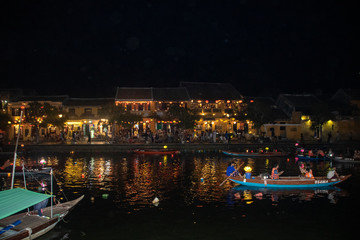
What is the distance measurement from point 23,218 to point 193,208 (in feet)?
26.1

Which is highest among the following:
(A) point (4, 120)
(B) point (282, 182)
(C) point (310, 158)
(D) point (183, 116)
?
(A) point (4, 120)

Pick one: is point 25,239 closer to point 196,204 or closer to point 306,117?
point 196,204

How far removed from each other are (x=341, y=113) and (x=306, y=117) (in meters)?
5.73

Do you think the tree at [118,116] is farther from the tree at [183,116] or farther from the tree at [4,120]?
the tree at [4,120]

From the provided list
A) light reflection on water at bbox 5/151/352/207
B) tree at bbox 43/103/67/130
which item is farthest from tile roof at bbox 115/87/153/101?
light reflection on water at bbox 5/151/352/207

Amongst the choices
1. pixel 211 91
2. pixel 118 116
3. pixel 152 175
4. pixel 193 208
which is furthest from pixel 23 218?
pixel 211 91

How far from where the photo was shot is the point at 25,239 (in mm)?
12008

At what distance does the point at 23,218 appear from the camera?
1343 centimetres

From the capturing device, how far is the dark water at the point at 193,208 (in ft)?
45.9

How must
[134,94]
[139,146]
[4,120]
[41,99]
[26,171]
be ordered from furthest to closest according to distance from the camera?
1. [41,99]
2. [134,94]
3. [4,120]
4. [139,146]
5. [26,171]

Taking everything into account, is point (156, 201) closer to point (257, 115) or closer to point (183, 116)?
point (183, 116)

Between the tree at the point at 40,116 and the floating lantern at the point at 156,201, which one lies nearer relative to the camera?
the floating lantern at the point at 156,201

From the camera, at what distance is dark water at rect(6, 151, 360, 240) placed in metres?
14.0

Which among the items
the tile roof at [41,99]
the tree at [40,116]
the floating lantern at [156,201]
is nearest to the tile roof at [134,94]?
the tile roof at [41,99]
